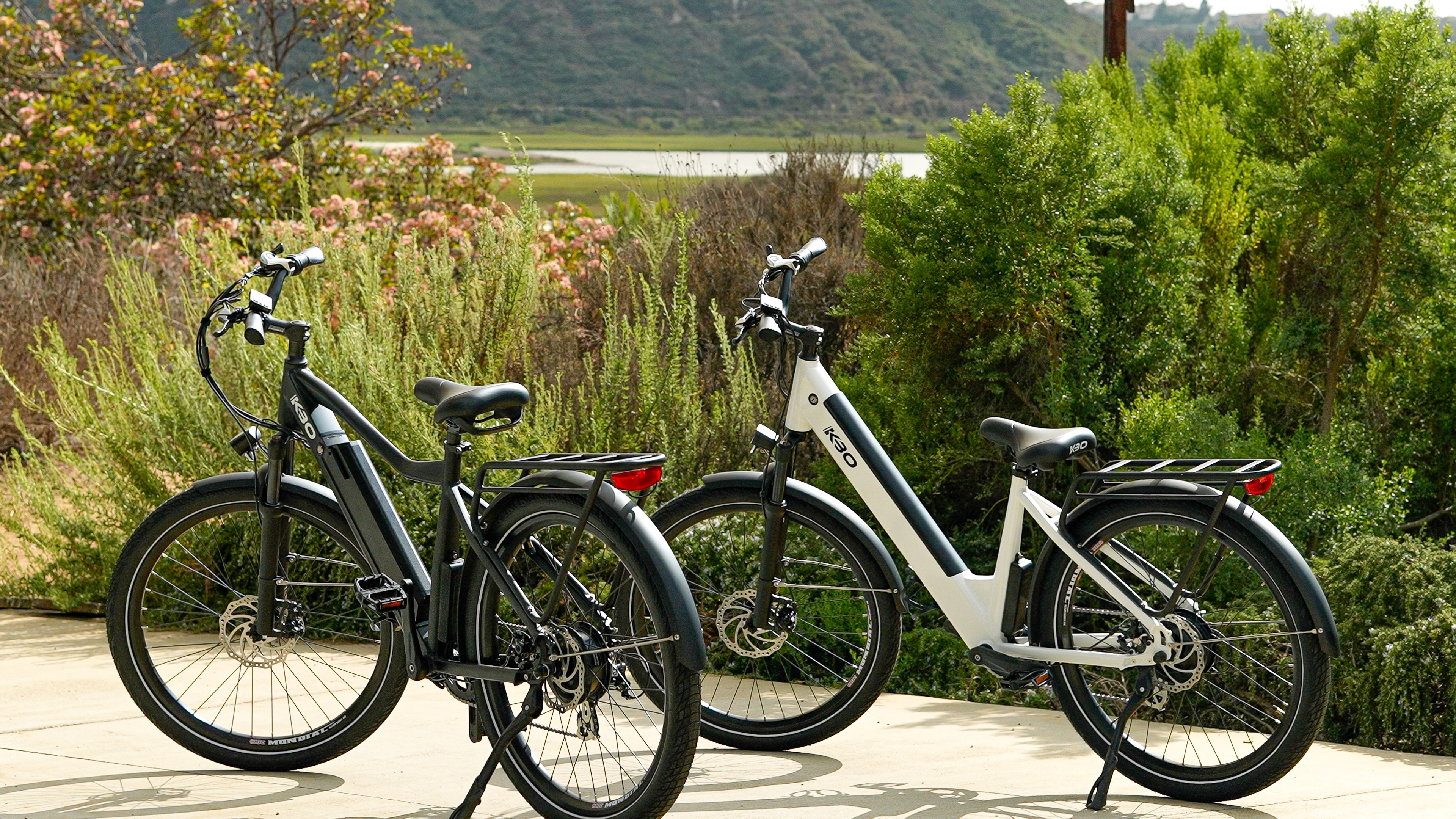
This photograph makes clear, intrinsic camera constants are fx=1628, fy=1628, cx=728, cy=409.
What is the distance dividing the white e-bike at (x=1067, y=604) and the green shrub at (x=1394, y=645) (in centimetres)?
21

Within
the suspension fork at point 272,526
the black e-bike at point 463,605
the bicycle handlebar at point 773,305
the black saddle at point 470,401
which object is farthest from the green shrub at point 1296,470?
the suspension fork at point 272,526

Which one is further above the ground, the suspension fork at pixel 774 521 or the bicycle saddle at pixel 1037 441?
the bicycle saddle at pixel 1037 441

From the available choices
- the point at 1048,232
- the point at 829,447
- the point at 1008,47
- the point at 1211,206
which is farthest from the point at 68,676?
the point at 1008,47

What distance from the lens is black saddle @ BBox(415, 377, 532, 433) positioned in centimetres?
391

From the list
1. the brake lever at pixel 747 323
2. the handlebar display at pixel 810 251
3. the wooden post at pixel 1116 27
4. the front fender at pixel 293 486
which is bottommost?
the front fender at pixel 293 486

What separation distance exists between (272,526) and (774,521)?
1386 mm

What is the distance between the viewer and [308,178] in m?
14.6

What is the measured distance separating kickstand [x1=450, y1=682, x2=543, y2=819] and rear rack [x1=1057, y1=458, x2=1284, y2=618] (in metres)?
1.39

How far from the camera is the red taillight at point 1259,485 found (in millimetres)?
3986

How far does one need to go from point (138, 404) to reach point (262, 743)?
2734 millimetres

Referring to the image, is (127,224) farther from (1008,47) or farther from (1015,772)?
(1008,47)

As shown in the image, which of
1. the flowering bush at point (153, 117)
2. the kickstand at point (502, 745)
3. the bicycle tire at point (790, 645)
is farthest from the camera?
the flowering bush at point (153, 117)

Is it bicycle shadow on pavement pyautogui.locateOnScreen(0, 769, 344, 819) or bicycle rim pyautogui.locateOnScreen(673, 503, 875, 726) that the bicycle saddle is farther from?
bicycle shadow on pavement pyautogui.locateOnScreen(0, 769, 344, 819)

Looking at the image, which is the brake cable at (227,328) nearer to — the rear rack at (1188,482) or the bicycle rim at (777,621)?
the bicycle rim at (777,621)
